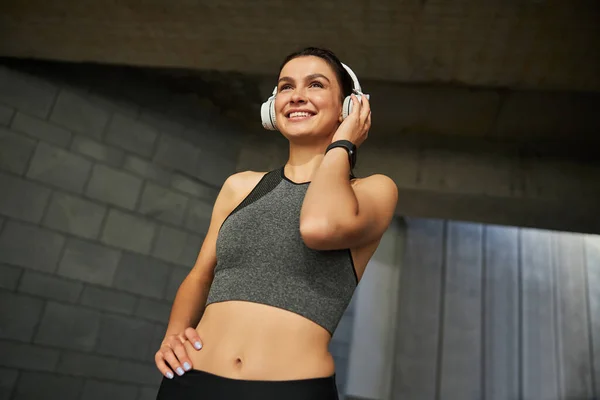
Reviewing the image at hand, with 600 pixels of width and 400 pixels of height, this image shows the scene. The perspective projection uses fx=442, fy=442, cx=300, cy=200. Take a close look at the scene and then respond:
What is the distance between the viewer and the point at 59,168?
2350 millimetres

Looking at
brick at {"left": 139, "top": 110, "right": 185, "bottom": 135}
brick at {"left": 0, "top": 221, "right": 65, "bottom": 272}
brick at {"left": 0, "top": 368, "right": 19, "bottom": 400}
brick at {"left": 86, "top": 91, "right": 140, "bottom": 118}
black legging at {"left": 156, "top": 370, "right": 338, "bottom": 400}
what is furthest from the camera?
brick at {"left": 139, "top": 110, "right": 185, "bottom": 135}

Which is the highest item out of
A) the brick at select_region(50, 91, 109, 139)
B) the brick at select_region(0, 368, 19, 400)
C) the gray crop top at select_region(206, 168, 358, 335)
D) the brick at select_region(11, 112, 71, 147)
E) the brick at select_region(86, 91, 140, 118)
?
the brick at select_region(86, 91, 140, 118)

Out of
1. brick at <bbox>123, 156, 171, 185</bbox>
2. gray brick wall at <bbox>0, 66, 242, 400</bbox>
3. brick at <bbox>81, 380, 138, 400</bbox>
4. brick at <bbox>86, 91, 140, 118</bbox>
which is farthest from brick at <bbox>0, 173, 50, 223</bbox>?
brick at <bbox>81, 380, 138, 400</bbox>

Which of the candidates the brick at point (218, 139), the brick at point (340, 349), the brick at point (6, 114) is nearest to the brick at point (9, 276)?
the brick at point (6, 114)

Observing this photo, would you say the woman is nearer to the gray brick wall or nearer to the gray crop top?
the gray crop top

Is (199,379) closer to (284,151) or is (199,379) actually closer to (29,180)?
(29,180)

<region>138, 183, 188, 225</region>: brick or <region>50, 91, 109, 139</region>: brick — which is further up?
<region>50, 91, 109, 139</region>: brick

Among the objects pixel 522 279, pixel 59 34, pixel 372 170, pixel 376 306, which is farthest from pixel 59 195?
pixel 522 279

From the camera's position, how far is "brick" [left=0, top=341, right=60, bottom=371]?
2.07m

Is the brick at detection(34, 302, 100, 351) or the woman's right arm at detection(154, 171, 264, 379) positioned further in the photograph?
the brick at detection(34, 302, 100, 351)

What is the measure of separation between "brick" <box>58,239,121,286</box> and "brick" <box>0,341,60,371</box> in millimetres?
369

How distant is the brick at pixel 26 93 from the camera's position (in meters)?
2.31

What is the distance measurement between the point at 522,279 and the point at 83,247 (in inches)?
140

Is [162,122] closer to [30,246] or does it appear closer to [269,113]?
[30,246]
